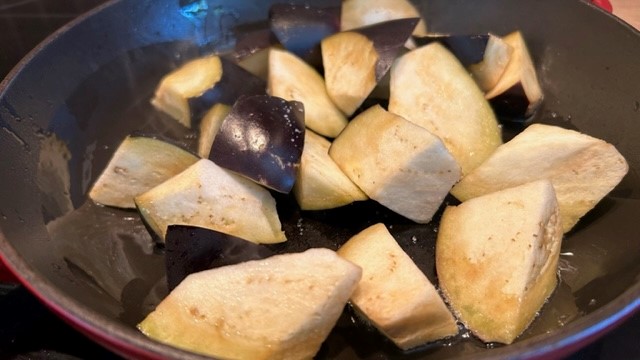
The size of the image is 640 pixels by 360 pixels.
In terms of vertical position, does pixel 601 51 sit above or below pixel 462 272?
above

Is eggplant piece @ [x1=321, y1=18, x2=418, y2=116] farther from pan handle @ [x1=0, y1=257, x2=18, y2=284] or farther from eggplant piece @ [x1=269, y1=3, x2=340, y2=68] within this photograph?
pan handle @ [x1=0, y1=257, x2=18, y2=284]

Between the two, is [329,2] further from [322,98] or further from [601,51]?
[601,51]

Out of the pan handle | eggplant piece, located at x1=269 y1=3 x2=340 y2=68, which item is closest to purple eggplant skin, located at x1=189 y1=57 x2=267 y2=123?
eggplant piece, located at x1=269 y1=3 x2=340 y2=68

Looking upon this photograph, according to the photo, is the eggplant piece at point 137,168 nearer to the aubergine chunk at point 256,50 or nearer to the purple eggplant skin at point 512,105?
the aubergine chunk at point 256,50

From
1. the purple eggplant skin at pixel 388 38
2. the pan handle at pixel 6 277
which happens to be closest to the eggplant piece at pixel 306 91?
the purple eggplant skin at pixel 388 38

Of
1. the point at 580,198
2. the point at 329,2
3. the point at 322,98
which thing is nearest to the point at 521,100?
the point at 580,198
